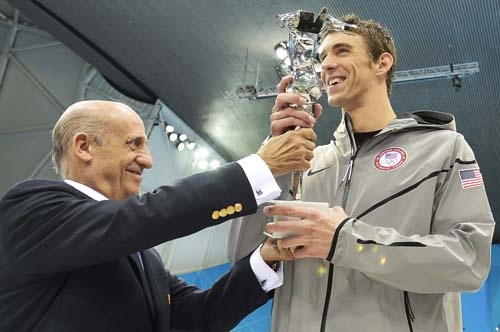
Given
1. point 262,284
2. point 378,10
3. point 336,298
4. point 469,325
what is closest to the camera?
point 336,298

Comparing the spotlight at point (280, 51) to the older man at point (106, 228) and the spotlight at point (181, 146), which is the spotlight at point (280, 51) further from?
the older man at point (106, 228)

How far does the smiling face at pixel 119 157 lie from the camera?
2248mm

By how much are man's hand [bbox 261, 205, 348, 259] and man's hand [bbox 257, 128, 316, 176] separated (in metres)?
0.16

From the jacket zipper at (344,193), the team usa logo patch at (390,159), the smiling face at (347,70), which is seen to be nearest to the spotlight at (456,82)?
the smiling face at (347,70)

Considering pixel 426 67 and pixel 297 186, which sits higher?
pixel 426 67

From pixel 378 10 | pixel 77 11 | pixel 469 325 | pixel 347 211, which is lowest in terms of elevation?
pixel 469 325

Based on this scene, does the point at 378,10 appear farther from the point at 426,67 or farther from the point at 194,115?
the point at 194,115

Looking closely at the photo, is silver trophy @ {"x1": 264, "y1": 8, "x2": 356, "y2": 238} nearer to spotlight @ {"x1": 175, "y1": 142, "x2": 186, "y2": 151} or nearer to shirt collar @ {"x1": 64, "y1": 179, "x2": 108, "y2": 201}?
shirt collar @ {"x1": 64, "y1": 179, "x2": 108, "y2": 201}

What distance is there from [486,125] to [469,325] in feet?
12.4

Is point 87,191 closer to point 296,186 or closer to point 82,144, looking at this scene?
point 82,144

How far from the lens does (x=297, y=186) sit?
77.9 inches

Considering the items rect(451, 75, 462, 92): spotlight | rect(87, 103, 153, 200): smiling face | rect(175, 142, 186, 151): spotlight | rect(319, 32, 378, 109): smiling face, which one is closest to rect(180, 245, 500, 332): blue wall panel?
rect(175, 142, 186, 151): spotlight

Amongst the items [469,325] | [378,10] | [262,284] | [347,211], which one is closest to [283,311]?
[262,284]

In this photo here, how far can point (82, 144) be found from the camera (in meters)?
2.26
